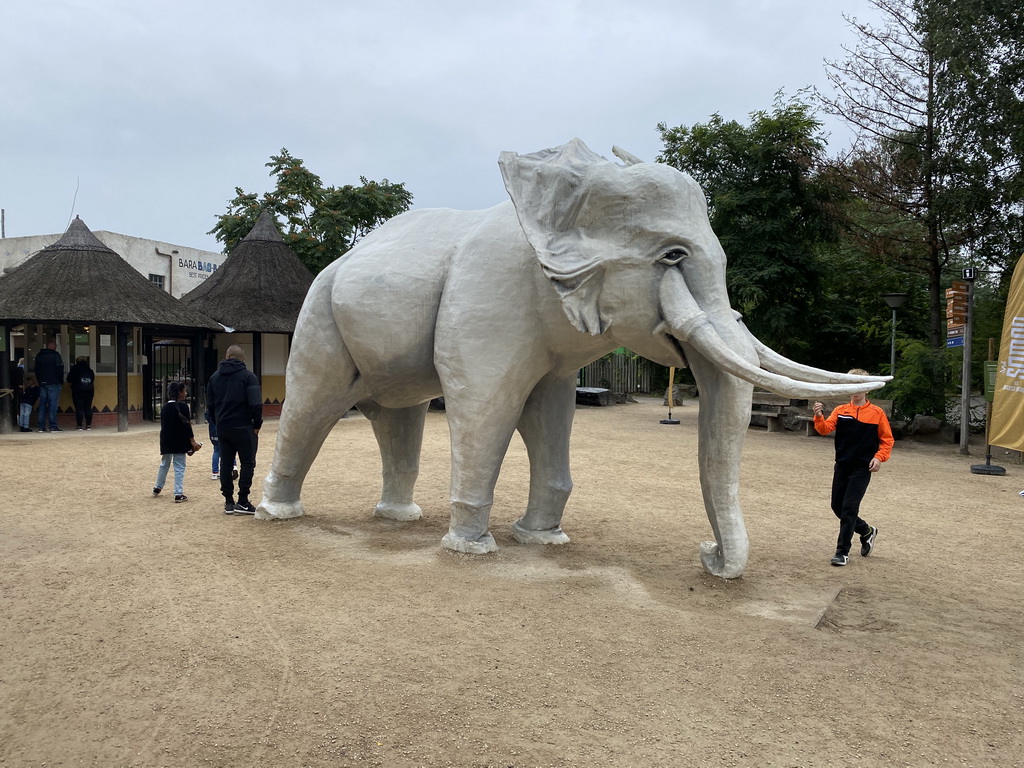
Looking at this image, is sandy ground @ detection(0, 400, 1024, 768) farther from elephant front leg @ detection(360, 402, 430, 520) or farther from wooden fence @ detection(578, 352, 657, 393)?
wooden fence @ detection(578, 352, 657, 393)

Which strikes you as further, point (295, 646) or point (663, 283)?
point (663, 283)

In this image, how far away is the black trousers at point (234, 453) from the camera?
22.5 feet

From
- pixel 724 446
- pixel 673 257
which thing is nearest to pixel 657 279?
pixel 673 257

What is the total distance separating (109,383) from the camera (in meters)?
15.2

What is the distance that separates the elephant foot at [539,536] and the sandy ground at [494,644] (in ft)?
0.39

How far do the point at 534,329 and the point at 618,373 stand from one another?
22077 millimetres

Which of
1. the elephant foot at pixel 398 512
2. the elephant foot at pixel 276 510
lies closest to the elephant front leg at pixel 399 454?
the elephant foot at pixel 398 512

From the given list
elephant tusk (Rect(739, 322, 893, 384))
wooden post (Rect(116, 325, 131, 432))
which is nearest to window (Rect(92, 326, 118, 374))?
wooden post (Rect(116, 325, 131, 432))

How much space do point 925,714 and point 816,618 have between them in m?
1.12

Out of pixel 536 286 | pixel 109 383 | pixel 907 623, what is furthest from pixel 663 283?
pixel 109 383

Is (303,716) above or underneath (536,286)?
underneath

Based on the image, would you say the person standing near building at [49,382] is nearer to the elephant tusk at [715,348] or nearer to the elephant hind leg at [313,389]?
the elephant hind leg at [313,389]

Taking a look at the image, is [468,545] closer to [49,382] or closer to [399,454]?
[399,454]

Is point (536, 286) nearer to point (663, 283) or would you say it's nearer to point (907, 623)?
point (663, 283)
